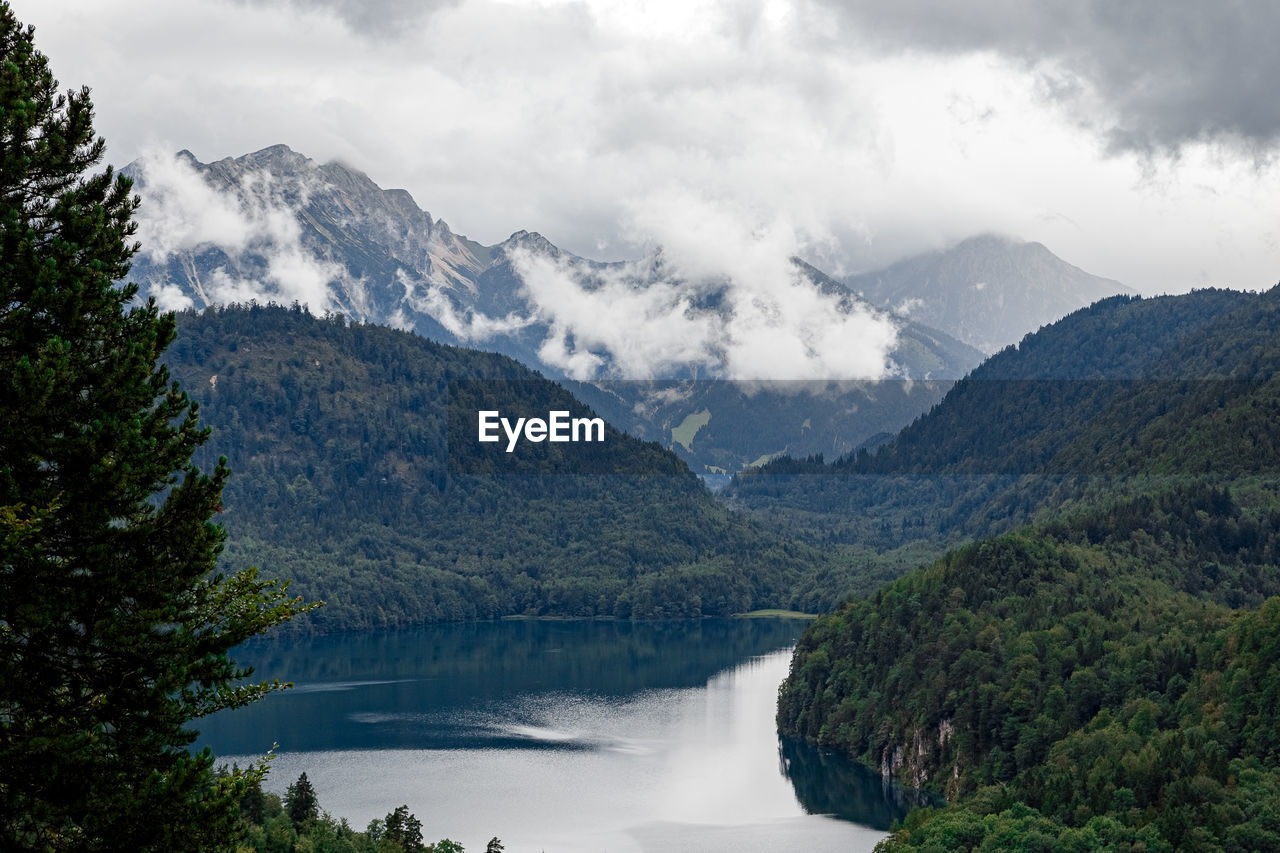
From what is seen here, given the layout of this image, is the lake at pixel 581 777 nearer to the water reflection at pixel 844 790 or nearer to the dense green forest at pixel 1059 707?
the water reflection at pixel 844 790

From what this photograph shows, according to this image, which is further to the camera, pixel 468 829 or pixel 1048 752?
pixel 1048 752

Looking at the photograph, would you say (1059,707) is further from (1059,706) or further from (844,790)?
(844,790)

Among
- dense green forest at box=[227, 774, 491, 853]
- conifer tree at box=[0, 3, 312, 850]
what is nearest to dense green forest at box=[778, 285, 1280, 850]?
dense green forest at box=[227, 774, 491, 853]

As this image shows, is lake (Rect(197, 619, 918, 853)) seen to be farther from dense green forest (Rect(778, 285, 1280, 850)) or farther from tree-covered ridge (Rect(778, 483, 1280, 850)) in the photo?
dense green forest (Rect(778, 285, 1280, 850))

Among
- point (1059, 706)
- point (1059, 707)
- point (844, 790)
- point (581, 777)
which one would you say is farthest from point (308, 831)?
point (1059, 706)

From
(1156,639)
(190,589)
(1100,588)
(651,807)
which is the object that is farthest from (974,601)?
(190,589)

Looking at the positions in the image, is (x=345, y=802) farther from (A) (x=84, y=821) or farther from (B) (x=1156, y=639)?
(A) (x=84, y=821)

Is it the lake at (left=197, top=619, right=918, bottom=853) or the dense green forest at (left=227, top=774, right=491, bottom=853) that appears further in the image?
the lake at (left=197, top=619, right=918, bottom=853)

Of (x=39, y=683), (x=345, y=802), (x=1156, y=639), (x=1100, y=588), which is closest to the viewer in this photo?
(x=39, y=683)
